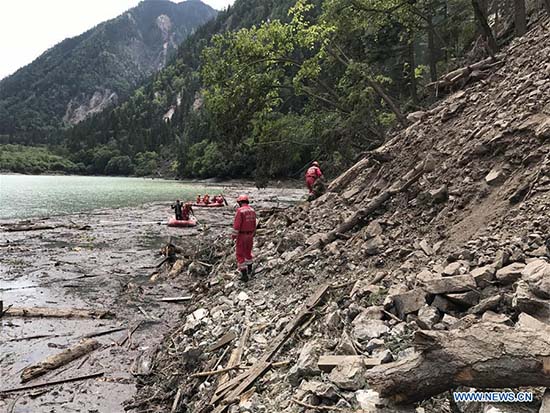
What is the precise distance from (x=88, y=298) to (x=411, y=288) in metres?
11.7

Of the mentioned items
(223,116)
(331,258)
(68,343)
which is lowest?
(68,343)

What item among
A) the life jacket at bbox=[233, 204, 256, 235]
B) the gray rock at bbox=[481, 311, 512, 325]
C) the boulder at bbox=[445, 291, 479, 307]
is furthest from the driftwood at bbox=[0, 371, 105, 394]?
the gray rock at bbox=[481, 311, 512, 325]

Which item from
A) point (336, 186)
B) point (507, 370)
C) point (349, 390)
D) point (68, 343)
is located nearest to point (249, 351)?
point (349, 390)

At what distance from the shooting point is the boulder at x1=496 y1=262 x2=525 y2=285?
4.32 metres

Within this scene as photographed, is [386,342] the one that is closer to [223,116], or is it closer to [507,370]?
[507,370]

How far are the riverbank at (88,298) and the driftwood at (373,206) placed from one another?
4598mm

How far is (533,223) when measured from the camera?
5016mm

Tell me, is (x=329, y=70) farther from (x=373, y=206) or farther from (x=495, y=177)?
(x=495, y=177)

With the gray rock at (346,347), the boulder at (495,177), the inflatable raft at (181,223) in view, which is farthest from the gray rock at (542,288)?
the inflatable raft at (181,223)

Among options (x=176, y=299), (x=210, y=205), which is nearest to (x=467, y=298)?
(x=176, y=299)

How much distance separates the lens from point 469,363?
3346 mm

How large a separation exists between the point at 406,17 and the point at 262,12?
19687 centimetres

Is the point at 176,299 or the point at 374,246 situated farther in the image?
the point at 176,299

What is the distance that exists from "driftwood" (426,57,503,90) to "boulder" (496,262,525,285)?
812cm
